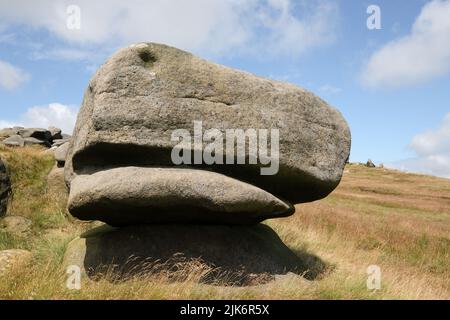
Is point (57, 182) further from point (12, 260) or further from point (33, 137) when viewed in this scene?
point (33, 137)

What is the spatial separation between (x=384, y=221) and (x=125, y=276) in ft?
68.2

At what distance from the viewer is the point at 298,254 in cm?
1370

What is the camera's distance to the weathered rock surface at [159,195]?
342 inches

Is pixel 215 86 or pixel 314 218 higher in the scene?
pixel 215 86

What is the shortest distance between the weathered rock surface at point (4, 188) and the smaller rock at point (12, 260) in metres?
5.49

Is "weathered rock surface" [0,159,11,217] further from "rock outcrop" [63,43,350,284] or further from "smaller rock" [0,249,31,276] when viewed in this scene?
"rock outcrop" [63,43,350,284]

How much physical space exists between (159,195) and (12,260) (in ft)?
13.0

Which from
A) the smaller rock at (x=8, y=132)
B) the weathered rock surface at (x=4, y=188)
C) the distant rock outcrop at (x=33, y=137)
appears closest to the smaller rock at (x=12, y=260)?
the weathered rock surface at (x=4, y=188)

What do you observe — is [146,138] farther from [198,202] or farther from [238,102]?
[238,102]

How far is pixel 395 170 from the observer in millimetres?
94938

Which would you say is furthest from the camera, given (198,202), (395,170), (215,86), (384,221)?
(395,170)

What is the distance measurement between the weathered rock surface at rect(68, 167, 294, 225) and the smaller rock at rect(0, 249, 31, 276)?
168 cm

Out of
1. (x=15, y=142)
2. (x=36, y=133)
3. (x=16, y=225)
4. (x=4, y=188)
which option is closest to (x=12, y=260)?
(x=16, y=225)
